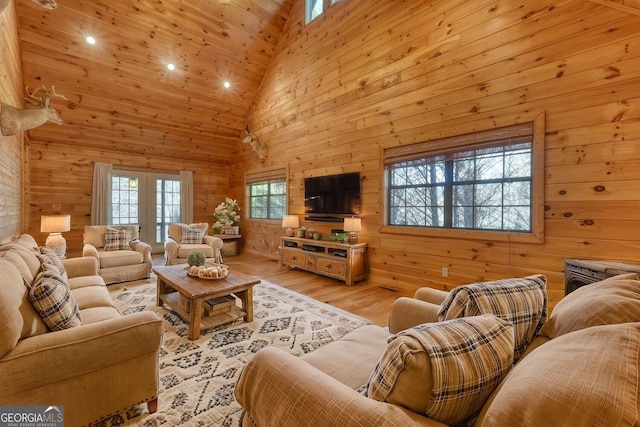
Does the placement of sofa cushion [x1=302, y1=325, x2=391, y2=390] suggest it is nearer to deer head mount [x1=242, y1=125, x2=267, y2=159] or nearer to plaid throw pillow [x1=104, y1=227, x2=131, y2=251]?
plaid throw pillow [x1=104, y1=227, x2=131, y2=251]

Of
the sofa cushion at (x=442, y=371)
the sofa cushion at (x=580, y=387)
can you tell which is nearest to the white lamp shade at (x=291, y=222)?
the sofa cushion at (x=442, y=371)

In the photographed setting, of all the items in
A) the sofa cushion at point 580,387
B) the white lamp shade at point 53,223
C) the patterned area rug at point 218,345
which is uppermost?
the white lamp shade at point 53,223

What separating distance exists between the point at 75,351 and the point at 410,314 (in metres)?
1.78

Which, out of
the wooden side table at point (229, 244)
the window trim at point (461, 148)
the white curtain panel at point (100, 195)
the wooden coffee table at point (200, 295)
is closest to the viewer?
the wooden coffee table at point (200, 295)

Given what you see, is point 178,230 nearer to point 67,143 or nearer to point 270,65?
point 67,143

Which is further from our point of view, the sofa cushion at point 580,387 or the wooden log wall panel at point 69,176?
the wooden log wall panel at point 69,176

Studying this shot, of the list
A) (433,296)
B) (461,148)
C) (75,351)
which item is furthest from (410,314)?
(461,148)

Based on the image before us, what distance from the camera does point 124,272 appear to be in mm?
4105

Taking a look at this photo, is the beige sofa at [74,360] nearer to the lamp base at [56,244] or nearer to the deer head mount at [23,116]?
the deer head mount at [23,116]

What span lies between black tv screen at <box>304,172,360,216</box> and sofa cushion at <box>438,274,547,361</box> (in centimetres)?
328

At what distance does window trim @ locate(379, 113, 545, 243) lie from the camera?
2791 millimetres

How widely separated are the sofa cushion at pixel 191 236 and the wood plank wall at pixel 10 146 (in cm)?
212

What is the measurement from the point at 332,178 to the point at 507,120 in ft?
8.60

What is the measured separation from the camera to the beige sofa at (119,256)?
156 inches
